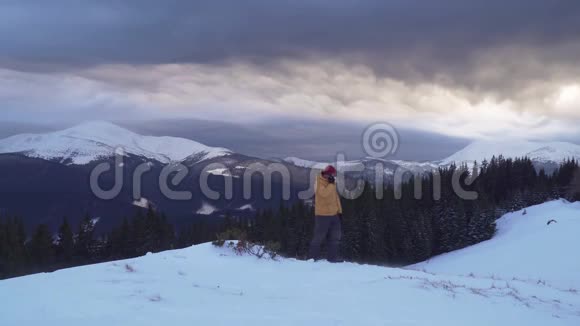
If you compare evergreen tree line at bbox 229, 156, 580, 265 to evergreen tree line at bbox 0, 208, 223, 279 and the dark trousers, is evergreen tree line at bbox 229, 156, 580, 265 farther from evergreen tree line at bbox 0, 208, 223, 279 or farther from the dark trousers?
the dark trousers

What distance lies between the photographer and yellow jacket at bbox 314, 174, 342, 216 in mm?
12102

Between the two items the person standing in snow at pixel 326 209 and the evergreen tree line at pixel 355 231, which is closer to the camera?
the person standing in snow at pixel 326 209

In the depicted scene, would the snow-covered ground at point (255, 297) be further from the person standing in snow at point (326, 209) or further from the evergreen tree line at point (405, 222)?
the evergreen tree line at point (405, 222)

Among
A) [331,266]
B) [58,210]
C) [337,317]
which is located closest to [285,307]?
[337,317]

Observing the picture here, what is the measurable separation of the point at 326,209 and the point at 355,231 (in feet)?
143

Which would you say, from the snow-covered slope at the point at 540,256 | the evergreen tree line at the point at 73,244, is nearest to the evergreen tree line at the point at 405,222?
the evergreen tree line at the point at 73,244

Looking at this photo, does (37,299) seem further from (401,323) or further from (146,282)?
(401,323)

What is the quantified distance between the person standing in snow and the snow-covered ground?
178cm

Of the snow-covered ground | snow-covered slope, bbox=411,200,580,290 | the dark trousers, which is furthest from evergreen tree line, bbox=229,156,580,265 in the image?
the snow-covered ground

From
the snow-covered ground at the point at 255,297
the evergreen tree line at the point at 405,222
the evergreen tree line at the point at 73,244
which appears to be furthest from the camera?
the evergreen tree line at the point at 405,222

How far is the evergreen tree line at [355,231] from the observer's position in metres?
51.3

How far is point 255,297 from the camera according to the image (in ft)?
21.5

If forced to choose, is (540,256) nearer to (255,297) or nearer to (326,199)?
(326,199)

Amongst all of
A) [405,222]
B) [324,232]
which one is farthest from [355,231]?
[324,232]
